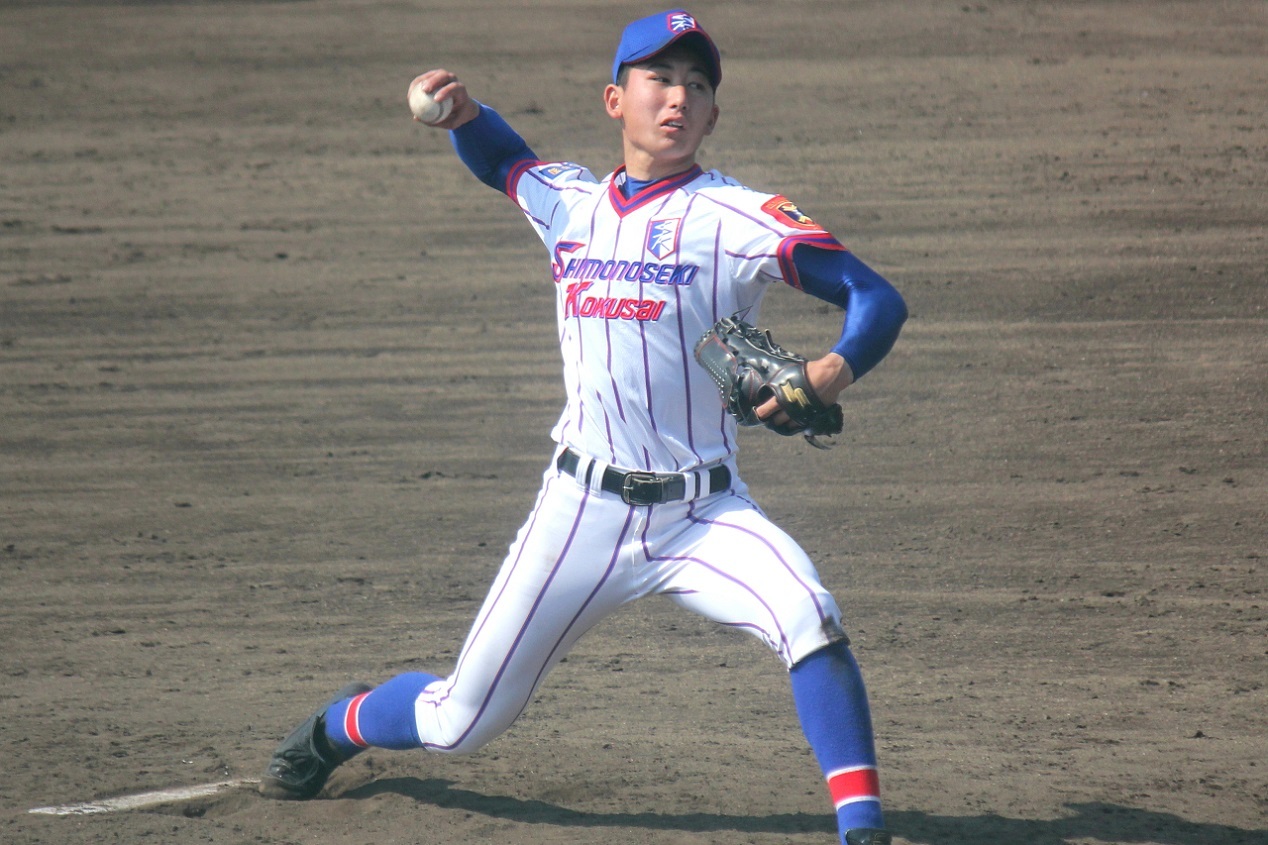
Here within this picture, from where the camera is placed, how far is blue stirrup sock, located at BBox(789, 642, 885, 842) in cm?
315

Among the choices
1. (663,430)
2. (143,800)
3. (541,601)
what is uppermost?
(663,430)

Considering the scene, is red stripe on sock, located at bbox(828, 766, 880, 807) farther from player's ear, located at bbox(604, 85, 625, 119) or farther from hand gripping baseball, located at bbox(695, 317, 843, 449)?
player's ear, located at bbox(604, 85, 625, 119)

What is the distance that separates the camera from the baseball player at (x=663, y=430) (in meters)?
3.20

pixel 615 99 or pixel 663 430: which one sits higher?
pixel 615 99

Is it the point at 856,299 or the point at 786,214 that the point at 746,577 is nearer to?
the point at 856,299

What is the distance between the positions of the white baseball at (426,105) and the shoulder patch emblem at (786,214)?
90 centimetres

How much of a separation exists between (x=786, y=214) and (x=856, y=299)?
29 cm

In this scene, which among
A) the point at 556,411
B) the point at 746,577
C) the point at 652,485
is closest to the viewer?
the point at 746,577

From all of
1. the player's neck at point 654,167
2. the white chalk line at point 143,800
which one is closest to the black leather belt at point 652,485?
the player's neck at point 654,167

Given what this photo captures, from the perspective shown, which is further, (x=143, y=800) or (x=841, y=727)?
(x=143, y=800)

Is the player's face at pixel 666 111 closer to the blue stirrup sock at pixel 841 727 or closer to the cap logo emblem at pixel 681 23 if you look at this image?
the cap logo emblem at pixel 681 23

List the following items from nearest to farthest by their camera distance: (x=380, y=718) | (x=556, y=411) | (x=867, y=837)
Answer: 1. (x=867, y=837)
2. (x=380, y=718)
3. (x=556, y=411)

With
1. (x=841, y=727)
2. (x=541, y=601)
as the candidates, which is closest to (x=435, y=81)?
(x=541, y=601)

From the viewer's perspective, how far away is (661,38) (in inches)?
136
